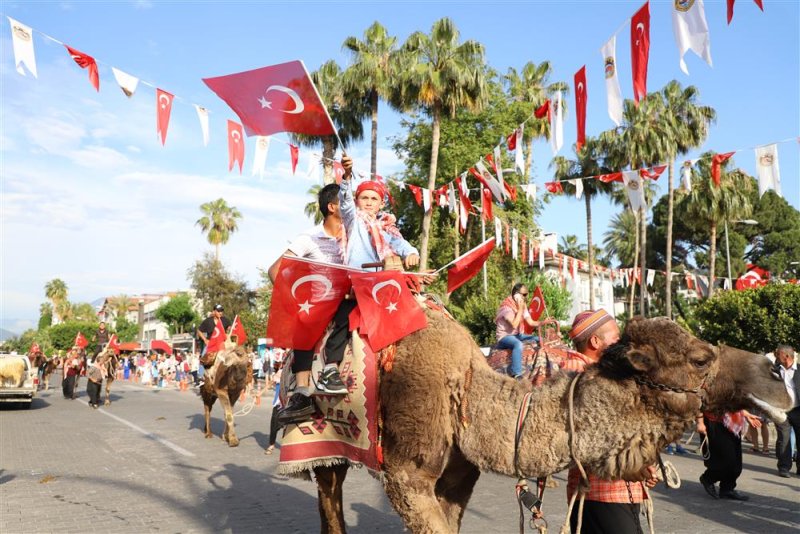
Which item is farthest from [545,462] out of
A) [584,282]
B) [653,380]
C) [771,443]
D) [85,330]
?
[85,330]

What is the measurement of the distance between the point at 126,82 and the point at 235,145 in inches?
97.0

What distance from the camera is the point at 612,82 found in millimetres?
9992

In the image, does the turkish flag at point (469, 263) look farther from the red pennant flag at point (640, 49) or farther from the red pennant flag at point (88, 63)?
→ the red pennant flag at point (88, 63)

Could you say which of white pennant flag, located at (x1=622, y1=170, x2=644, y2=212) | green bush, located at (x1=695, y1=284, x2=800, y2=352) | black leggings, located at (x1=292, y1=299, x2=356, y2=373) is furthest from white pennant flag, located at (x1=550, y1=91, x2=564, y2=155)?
green bush, located at (x1=695, y1=284, x2=800, y2=352)

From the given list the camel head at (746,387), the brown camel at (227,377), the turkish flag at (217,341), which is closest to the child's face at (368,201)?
the camel head at (746,387)

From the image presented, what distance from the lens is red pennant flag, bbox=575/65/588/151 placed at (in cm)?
1135

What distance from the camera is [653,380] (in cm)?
283

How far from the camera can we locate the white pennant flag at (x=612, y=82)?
987cm

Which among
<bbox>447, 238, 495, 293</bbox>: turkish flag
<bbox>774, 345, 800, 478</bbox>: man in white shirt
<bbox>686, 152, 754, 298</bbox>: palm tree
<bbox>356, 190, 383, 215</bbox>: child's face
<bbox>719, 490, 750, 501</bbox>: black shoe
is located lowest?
<bbox>719, 490, 750, 501</bbox>: black shoe

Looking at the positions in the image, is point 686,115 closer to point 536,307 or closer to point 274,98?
point 536,307

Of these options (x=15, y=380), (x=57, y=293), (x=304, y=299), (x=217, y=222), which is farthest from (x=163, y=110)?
(x=57, y=293)

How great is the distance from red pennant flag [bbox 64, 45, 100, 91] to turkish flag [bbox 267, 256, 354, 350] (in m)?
8.75

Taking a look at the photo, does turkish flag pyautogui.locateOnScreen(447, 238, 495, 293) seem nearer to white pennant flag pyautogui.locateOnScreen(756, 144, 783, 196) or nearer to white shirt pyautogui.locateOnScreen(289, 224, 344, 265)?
white shirt pyautogui.locateOnScreen(289, 224, 344, 265)

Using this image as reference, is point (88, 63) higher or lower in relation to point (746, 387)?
higher
